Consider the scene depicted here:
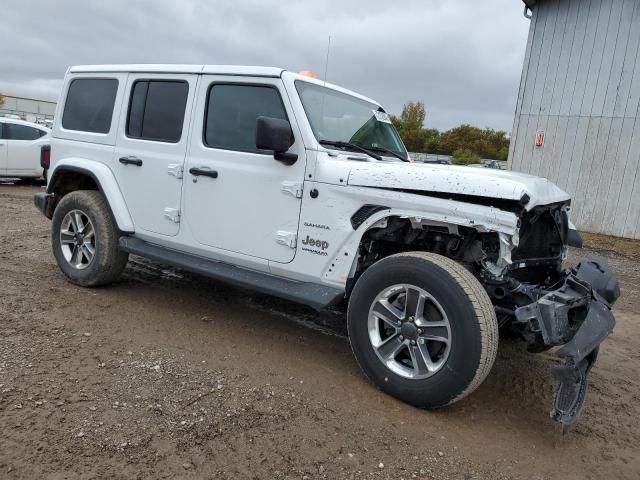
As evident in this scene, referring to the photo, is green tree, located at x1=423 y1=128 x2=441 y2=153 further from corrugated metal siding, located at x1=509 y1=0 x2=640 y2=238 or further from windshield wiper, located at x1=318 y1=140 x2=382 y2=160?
windshield wiper, located at x1=318 y1=140 x2=382 y2=160

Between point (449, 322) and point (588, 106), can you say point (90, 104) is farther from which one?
point (588, 106)

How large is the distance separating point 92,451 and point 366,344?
5.26 feet

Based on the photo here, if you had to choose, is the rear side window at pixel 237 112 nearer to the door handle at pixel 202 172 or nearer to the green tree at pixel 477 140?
the door handle at pixel 202 172

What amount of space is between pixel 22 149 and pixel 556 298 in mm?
12781

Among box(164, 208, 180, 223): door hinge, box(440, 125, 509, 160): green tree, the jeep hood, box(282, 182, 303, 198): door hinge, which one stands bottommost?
box(164, 208, 180, 223): door hinge

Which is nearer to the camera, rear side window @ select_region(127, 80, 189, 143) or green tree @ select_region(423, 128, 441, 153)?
rear side window @ select_region(127, 80, 189, 143)

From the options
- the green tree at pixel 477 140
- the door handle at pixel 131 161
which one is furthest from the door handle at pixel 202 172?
the green tree at pixel 477 140

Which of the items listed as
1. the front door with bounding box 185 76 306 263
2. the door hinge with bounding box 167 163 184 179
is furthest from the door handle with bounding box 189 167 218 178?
the door hinge with bounding box 167 163 184 179

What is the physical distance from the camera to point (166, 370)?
130 inches

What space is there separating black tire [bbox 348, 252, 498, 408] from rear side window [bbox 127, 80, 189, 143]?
2.14 metres

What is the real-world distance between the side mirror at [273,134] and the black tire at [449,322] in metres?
1.01

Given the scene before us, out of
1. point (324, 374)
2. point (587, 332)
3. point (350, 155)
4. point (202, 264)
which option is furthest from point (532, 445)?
point (202, 264)

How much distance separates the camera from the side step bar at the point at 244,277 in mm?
3416

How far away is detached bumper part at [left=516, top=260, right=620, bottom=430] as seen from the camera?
272cm
